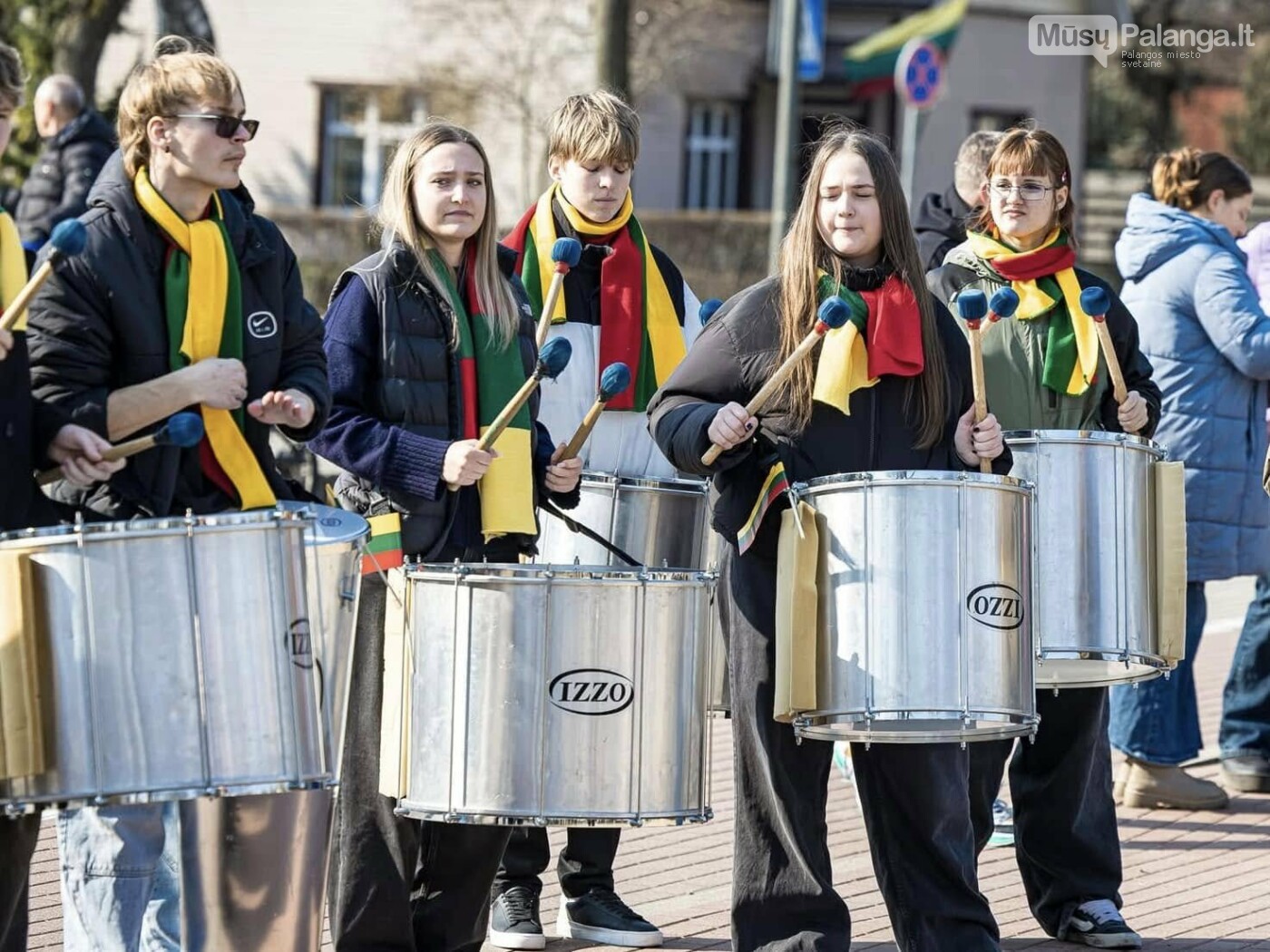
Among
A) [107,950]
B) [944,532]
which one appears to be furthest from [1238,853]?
[107,950]

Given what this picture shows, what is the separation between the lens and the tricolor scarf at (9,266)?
12.5ft

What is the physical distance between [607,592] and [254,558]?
2.64 ft

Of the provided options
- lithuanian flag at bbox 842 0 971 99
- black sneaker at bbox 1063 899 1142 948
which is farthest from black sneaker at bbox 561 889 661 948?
lithuanian flag at bbox 842 0 971 99

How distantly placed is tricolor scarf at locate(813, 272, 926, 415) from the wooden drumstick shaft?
0.11 ft

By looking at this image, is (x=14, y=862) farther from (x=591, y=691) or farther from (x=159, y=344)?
(x=591, y=691)

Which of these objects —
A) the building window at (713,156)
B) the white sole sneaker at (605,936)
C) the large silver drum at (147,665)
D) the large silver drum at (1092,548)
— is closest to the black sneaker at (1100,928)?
the large silver drum at (1092,548)

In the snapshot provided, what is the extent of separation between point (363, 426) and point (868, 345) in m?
1.08

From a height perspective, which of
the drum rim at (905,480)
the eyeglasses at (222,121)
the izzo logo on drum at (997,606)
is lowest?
the izzo logo on drum at (997,606)

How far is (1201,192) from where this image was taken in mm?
6984

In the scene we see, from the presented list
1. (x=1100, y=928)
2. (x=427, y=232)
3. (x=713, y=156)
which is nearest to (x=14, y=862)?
(x=427, y=232)

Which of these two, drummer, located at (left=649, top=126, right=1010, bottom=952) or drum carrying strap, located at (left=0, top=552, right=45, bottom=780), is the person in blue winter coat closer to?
drummer, located at (left=649, top=126, right=1010, bottom=952)

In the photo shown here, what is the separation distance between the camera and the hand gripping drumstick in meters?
4.29

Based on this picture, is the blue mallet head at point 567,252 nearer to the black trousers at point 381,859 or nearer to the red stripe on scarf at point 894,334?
the red stripe on scarf at point 894,334

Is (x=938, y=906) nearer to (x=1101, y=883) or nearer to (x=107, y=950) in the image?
(x=1101, y=883)
